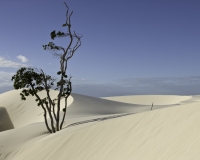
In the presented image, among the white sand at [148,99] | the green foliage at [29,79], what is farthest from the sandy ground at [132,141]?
the white sand at [148,99]

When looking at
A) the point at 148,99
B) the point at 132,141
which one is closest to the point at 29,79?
the point at 132,141

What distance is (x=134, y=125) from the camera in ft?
27.6

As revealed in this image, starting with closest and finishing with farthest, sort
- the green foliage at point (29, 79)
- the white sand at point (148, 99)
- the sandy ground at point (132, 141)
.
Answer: the sandy ground at point (132, 141) < the green foliage at point (29, 79) < the white sand at point (148, 99)

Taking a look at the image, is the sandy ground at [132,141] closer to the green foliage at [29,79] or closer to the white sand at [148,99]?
the green foliage at [29,79]

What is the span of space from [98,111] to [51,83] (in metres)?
9.85

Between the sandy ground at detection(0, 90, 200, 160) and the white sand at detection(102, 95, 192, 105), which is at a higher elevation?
the sandy ground at detection(0, 90, 200, 160)

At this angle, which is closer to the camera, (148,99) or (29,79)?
(29,79)

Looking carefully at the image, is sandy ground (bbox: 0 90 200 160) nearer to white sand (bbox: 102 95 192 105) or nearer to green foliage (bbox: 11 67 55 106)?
green foliage (bbox: 11 67 55 106)

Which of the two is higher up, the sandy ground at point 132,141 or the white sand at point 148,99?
the sandy ground at point 132,141

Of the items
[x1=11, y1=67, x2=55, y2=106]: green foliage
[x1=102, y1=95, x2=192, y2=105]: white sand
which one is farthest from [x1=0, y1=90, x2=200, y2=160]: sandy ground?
[x1=102, y1=95, x2=192, y2=105]: white sand

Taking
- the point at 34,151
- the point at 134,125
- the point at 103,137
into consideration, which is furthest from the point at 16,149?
the point at 134,125

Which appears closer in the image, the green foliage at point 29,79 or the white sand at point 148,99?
the green foliage at point 29,79

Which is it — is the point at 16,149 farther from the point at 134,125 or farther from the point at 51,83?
the point at 134,125

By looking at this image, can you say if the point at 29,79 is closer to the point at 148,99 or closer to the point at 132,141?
the point at 132,141
